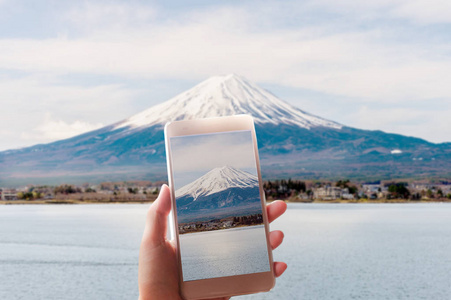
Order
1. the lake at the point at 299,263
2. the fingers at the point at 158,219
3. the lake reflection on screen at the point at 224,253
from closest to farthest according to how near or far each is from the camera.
Answer: the fingers at the point at 158,219 < the lake reflection on screen at the point at 224,253 < the lake at the point at 299,263

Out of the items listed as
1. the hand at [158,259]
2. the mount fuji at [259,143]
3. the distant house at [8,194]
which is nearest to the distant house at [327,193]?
the mount fuji at [259,143]

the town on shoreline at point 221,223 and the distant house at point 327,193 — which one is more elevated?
the town on shoreline at point 221,223

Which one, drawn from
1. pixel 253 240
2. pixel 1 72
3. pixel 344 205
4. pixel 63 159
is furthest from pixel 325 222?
pixel 1 72

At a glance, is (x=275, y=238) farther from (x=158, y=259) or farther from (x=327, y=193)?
(x=327, y=193)

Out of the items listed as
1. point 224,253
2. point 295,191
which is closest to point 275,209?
point 224,253

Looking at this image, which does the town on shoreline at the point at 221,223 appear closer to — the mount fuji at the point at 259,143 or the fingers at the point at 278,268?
the fingers at the point at 278,268

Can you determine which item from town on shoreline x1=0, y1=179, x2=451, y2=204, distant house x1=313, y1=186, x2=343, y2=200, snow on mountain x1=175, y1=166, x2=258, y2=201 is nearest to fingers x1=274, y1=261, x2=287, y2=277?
snow on mountain x1=175, y1=166, x2=258, y2=201

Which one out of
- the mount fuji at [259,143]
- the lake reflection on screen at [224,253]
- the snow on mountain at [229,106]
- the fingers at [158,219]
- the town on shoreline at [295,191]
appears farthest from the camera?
the snow on mountain at [229,106]
